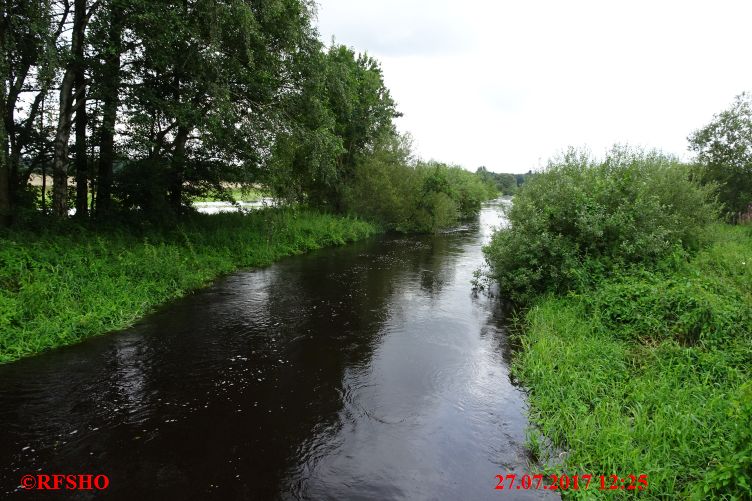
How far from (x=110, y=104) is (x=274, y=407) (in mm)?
11880

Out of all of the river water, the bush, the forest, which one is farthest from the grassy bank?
the bush

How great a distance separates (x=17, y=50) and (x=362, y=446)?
14744 mm

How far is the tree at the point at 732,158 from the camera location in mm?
22859

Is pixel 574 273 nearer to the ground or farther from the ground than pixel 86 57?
nearer to the ground

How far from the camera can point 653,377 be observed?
711 centimetres

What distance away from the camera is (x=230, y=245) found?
753 inches

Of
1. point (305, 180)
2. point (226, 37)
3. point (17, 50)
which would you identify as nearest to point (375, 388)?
point (226, 37)

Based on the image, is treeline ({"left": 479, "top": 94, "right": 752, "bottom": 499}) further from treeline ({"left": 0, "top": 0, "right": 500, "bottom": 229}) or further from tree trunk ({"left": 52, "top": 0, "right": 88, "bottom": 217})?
tree trunk ({"left": 52, "top": 0, "right": 88, "bottom": 217})

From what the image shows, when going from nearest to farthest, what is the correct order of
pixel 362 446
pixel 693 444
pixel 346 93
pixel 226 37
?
pixel 693 444 → pixel 362 446 → pixel 226 37 → pixel 346 93

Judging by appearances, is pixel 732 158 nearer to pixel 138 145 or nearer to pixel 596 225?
pixel 596 225

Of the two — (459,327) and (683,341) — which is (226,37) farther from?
(683,341)

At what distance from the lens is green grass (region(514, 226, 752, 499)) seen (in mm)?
4855

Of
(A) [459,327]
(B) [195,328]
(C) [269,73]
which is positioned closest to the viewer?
(B) [195,328]

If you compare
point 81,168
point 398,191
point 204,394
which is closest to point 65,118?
point 81,168
